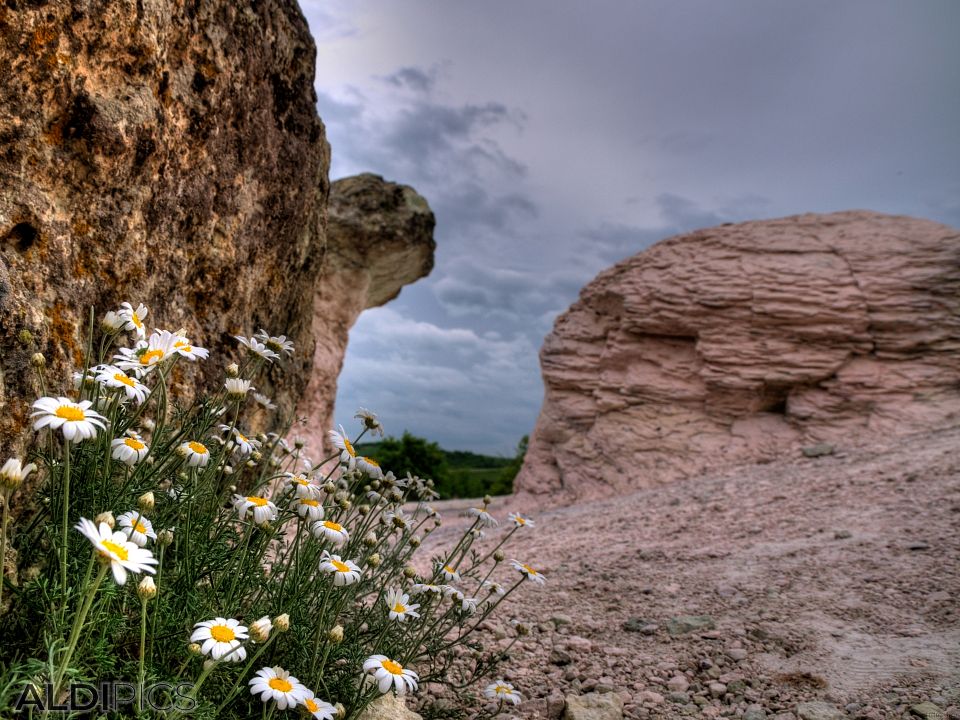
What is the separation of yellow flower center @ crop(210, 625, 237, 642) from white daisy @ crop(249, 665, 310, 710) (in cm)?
15

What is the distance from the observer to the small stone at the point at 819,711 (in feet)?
10.1

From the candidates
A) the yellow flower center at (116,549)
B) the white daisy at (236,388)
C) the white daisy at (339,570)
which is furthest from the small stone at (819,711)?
the yellow flower center at (116,549)

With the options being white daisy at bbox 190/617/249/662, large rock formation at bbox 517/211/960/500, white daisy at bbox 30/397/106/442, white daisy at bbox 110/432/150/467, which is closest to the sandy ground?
white daisy at bbox 190/617/249/662

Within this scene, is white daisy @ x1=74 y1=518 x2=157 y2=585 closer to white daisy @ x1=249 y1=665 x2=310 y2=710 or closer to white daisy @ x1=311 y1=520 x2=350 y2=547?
white daisy @ x1=249 y1=665 x2=310 y2=710

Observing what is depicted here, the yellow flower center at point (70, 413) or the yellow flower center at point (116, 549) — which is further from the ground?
the yellow flower center at point (70, 413)

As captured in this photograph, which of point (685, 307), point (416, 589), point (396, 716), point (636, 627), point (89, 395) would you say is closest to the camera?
point (89, 395)

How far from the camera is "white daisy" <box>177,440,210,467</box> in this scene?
2393 millimetres

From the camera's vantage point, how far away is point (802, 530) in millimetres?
6453

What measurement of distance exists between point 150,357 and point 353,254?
1174cm

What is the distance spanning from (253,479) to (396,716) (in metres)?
2.37

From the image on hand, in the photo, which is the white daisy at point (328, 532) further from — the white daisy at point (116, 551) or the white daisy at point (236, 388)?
the white daisy at point (116, 551)

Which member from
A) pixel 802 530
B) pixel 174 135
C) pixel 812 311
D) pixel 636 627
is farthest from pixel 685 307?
pixel 174 135

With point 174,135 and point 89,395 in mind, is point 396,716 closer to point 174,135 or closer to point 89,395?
point 89,395

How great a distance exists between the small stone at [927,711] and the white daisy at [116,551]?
3.38m
